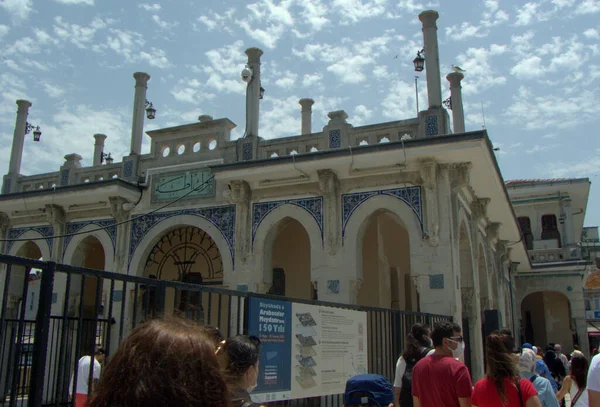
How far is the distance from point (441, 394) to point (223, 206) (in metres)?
9.50

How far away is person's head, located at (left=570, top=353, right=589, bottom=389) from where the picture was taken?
18.2ft

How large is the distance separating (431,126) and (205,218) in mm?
5568

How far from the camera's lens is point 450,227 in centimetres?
1127

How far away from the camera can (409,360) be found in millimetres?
5551

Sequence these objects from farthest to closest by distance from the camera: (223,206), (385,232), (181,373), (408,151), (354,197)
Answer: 1. (385,232)
2. (223,206)
3. (354,197)
4. (408,151)
5. (181,373)

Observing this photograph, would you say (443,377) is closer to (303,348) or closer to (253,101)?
(303,348)

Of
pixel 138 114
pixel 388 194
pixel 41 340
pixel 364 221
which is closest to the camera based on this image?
pixel 41 340

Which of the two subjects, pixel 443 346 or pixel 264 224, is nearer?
pixel 443 346

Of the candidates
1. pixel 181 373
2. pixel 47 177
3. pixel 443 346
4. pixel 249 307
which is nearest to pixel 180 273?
pixel 47 177

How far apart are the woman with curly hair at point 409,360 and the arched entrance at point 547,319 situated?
77.1 feet

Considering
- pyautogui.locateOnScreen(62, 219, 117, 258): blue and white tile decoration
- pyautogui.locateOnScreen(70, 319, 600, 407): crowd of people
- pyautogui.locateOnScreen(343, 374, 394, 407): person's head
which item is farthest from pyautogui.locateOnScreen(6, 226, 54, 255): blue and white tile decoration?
pyautogui.locateOnScreen(343, 374, 394, 407): person's head

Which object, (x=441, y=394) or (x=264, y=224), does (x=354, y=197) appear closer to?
(x=264, y=224)

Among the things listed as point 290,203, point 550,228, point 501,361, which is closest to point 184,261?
point 290,203

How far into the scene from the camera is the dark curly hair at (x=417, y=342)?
553 cm
